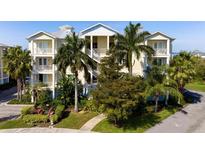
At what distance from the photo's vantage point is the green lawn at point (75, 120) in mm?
22750

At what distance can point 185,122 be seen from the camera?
24031 mm

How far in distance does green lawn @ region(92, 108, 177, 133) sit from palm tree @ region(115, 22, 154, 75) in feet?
17.3

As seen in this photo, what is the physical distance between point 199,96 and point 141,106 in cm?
1379

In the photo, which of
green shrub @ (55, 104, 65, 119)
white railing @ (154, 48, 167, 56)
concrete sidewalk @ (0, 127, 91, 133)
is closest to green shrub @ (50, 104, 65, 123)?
green shrub @ (55, 104, 65, 119)

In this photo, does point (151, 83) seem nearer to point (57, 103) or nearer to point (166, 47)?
point (166, 47)

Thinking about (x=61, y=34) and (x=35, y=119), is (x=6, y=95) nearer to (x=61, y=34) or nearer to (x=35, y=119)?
(x=61, y=34)

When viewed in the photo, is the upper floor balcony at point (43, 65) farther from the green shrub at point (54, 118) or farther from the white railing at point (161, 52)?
the white railing at point (161, 52)

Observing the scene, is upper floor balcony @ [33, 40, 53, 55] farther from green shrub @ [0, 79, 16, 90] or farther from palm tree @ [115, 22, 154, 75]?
green shrub @ [0, 79, 16, 90]

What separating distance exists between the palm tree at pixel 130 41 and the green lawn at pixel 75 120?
645cm

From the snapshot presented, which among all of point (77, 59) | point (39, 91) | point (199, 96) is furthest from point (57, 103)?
point (199, 96)

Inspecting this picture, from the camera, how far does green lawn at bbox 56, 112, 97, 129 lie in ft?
74.6

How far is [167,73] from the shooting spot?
93.8 ft

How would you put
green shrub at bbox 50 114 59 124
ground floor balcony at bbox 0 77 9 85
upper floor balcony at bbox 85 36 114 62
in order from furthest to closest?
1. ground floor balcony at bbox 0 77 9 85
2. upper floor balcony at bbox 85 36 114 62
3. green shrub at bbox 50 114 59 124

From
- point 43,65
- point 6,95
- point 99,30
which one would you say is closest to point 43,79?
point 43,65
